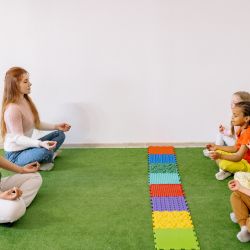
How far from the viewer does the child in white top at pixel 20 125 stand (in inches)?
132

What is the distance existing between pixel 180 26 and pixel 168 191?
1.80 m

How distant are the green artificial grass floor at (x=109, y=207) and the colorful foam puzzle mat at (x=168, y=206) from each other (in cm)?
5

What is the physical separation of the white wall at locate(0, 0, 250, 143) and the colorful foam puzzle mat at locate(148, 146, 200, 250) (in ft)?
1.78

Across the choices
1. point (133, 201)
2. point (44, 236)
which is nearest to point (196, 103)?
point (133, 201)

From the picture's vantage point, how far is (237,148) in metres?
3.13

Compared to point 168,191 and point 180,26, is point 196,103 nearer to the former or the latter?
point 180,26

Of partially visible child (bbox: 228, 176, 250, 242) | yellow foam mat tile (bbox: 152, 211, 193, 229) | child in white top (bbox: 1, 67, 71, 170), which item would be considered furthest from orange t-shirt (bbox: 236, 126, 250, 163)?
child in white top (bbox: 1, 67, 71, 170)

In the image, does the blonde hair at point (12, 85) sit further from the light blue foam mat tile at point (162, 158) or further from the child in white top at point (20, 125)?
the light blue foam mat tile at point (162, 158)

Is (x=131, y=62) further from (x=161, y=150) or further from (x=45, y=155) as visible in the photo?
(x=45, y=155)

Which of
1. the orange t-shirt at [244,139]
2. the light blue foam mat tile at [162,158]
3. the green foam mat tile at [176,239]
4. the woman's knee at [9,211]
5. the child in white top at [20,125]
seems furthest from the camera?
the light blue foam mat tile at [162,158]

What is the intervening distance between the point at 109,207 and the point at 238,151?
1141mm

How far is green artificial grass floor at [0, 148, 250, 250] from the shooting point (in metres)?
2.38

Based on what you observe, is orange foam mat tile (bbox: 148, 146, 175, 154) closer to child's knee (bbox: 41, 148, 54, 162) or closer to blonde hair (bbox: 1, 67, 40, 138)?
child's knee (bbox: 41, 148, 54, 162)

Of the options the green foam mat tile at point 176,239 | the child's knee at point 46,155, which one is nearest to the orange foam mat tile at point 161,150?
the child's knee at point 46,155
